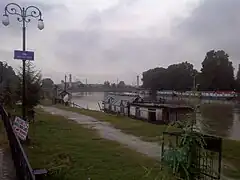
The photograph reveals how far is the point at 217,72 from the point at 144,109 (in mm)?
49914

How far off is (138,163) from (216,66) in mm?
76538

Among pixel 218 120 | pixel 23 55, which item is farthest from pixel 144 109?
pixel 23 55

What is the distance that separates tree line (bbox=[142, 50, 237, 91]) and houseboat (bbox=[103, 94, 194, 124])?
31186mm

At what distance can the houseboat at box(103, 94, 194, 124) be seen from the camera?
35.0 meters

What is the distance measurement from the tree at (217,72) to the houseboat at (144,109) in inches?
1539

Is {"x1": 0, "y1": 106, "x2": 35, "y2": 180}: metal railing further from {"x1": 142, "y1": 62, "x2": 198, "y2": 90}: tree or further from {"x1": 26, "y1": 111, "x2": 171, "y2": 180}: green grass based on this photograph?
{"x1": 142, "y1": 62, "x2": 198, "y2": 90}: tree

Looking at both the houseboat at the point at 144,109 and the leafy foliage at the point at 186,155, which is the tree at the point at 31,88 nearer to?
the houseboat at the point at 144,109

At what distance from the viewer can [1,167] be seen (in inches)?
336

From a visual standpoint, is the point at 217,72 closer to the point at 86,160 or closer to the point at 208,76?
the point at 208,76

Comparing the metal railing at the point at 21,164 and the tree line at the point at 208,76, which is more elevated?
the tree line at the point at 208,76

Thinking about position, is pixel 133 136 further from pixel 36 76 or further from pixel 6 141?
pixel 6 141

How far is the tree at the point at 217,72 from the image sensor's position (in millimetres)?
85062

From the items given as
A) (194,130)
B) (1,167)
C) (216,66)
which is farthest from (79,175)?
(216,66)

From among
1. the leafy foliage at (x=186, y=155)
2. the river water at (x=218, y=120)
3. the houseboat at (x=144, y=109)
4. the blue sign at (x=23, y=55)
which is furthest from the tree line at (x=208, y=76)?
the leafy foliage at (x=186, y=155)
